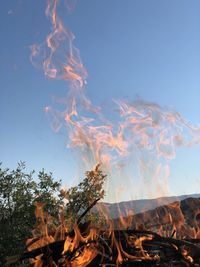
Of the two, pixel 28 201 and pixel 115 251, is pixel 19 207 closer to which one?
pixel 28 201

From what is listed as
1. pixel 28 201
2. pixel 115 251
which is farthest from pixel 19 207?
pixel 115 251

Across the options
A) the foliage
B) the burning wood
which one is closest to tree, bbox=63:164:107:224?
the foliage

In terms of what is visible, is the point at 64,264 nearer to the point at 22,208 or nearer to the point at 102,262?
the point at 102,262

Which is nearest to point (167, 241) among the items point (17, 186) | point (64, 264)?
point (64, 264)

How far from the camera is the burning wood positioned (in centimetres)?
690

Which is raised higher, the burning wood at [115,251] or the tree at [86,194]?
the tree at [86,194]

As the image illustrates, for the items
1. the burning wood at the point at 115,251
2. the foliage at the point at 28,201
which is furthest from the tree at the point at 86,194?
the burning wood at the point at 115,251

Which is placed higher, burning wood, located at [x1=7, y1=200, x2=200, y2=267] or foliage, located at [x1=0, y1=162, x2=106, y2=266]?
foliage, located at [x1=0, y1=162, x2=106, y2=266]

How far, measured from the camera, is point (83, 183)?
31.5 metres

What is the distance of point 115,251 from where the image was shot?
7.01 m

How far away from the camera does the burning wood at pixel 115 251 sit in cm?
690

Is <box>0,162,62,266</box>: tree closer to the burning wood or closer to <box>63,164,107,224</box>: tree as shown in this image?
<box>63,164,107,224</box>: tree

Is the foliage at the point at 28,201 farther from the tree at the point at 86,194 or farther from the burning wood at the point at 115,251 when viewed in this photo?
the burning wood at the point at 115,251

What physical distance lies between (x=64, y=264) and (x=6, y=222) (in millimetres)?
22441
